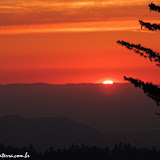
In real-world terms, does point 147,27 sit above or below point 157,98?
above

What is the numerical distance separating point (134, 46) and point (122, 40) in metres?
0.78

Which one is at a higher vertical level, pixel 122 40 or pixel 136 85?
pixel 122 40

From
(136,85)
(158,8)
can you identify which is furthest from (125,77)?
(158,8)

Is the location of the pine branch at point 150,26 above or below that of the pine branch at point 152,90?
above

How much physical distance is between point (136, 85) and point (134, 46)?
2.08 m

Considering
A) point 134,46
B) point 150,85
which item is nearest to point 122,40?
point 134,46

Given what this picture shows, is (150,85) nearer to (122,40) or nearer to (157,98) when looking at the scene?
(157,98)

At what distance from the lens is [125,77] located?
3559 centimetres

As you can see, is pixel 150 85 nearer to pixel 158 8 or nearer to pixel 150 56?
pixel 150 56

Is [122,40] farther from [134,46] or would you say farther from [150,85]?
[150,85]

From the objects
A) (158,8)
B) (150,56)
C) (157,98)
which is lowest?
(157,98)

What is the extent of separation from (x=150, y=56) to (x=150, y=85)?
5.16 ft

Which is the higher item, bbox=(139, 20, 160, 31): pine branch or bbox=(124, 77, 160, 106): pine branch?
bbox=(139, 20, 160, 31): pine branch

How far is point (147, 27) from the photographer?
35.4 metres
